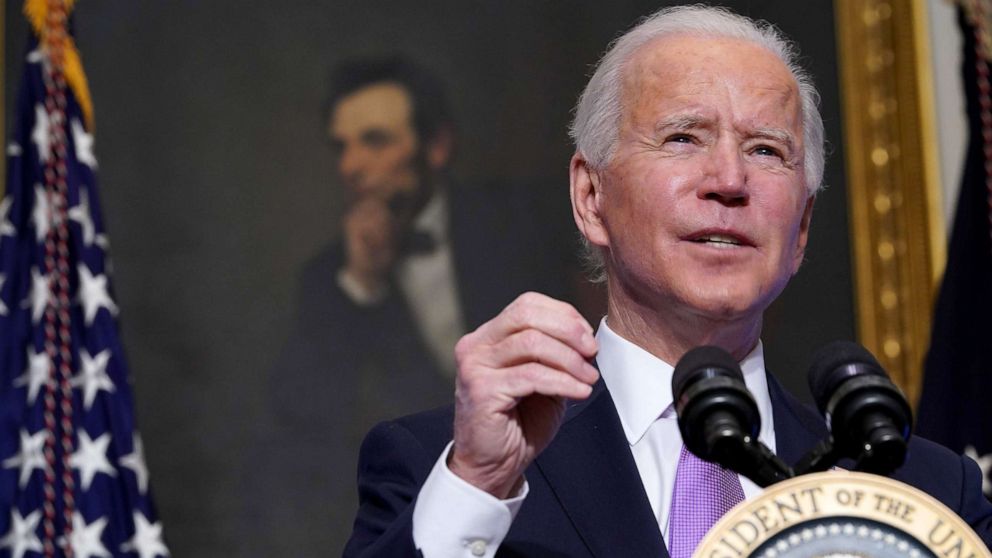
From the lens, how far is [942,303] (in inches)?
188

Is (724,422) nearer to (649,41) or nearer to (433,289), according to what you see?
(649,41)

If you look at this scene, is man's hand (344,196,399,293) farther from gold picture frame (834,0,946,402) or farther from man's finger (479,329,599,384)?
man's finger (479,329,599,384)

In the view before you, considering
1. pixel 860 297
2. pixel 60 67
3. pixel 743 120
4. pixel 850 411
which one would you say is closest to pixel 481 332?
pixel 850 411

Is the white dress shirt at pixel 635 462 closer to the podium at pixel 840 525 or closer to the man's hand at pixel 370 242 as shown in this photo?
the podium at pixel 840 525

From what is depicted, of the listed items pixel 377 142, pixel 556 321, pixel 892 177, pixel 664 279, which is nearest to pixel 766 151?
pixel 664 279

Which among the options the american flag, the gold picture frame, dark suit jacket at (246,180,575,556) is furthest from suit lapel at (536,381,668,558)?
the gold picture frame

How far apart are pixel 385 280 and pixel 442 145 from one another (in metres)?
0.55

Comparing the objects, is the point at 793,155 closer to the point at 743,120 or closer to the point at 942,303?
the point at 743,120

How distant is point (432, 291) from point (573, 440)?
2.91m

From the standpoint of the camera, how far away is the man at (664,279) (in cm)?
201

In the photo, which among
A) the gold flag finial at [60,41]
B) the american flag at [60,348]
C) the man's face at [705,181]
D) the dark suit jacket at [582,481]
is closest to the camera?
the dark suit jacket at [582,481]

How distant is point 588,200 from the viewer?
250 centimetres

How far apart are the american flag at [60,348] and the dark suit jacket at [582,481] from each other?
2422 millimetres

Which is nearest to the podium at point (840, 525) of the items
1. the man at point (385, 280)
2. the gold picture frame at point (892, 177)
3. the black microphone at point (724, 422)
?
the black microphone at point (724, 422)
